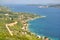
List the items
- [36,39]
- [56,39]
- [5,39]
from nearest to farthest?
1. [5,39]
2. [36,39]
3. [56,39]

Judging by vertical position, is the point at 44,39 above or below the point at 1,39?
below

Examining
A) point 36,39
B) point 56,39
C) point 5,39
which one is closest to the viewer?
point 5,39

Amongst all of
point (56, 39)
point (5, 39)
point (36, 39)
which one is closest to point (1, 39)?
point (5, 39)

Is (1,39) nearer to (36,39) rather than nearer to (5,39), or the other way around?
(5,39)

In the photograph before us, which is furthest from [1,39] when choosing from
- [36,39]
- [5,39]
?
[36,39]

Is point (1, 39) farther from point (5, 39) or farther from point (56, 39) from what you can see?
point (56, 39)

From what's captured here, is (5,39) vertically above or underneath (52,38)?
above

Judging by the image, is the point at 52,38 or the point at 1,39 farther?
the point at 52,38

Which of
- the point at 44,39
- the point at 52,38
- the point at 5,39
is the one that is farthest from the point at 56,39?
the point at 5,39

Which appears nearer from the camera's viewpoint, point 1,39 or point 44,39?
point 1,39
